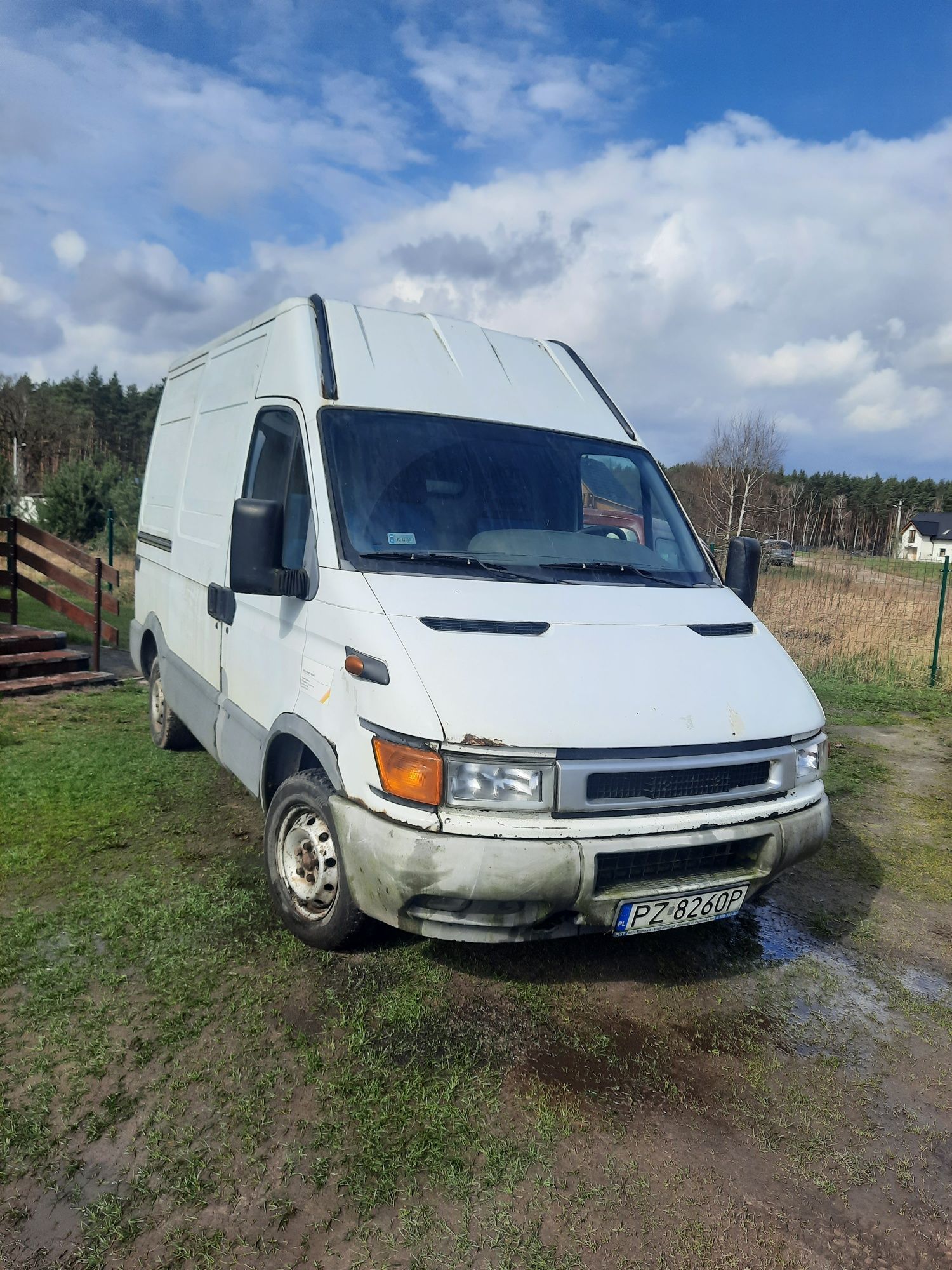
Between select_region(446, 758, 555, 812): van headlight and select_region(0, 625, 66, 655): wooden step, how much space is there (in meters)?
7.37

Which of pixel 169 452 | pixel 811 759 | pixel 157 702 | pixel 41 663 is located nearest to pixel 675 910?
pixel 811 759

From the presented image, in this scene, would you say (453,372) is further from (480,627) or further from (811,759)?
(811,759)

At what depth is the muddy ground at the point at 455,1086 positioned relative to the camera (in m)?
2.24

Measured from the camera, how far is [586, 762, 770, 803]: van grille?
2932 mm

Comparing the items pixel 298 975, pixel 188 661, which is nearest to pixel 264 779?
pixel 298 975

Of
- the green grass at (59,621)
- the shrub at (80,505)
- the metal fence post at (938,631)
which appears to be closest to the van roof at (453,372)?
the green grass at (59,621)

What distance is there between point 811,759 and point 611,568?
1154 millimetres

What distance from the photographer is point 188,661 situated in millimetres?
5355

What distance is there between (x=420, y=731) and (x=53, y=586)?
17.9 meters

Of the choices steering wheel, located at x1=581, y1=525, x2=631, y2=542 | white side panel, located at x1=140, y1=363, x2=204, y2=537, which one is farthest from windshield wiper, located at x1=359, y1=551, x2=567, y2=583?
white side panel, located at x1=140, y1=363, x2=204, y2=537

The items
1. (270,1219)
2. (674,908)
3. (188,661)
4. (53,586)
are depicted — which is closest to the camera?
(270,1219)

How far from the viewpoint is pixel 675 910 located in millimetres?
3080

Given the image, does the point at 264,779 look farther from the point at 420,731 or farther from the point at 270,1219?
the point at 270,1219

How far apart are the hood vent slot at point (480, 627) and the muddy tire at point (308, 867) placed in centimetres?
78
